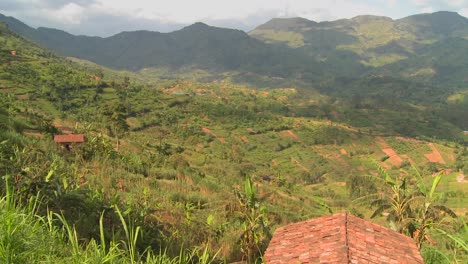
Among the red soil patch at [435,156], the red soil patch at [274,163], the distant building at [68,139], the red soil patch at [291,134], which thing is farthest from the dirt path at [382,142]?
the distant building at [68,139]

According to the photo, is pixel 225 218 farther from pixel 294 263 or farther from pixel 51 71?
pixel 51 71

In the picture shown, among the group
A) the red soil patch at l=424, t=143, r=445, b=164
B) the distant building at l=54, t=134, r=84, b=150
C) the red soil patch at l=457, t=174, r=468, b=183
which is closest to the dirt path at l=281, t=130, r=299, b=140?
the red soil patch at l=424, t=143, r=445, b=164

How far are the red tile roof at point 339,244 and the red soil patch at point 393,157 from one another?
307 feet

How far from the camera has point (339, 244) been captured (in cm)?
606

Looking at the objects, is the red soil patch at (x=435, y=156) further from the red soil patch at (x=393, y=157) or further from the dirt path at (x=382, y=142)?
the dirt path at (x=382, y=142)

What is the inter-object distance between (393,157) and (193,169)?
84.7m

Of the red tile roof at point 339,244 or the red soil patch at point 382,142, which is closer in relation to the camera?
the red tile roof at point 339,244

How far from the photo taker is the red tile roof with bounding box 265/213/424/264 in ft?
19.1

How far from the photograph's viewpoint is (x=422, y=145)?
105062 millimetres

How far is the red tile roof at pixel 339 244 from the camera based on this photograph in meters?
5.81

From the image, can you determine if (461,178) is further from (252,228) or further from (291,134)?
(252,228)

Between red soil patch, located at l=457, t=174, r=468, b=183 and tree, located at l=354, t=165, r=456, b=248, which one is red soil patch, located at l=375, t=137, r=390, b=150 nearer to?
red soil patch, located at l=457, t=174, r=468, b=183

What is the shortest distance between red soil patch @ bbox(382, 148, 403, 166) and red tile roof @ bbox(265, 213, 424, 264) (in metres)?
93.5

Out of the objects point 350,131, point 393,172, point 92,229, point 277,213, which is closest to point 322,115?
point 350,131
